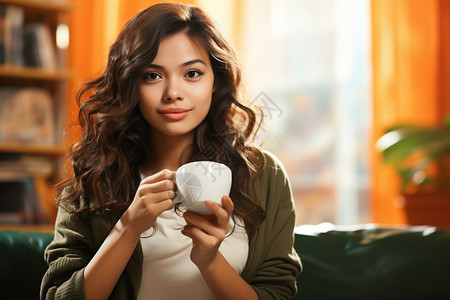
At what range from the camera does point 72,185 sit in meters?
1.58

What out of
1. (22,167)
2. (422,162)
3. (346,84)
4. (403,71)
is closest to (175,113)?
(22,167)

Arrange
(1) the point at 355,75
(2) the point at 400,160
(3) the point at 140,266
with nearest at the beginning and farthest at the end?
1. (3) the point at 140,266
2. (2) the point at 400,160
3. (1) the point at 355,75

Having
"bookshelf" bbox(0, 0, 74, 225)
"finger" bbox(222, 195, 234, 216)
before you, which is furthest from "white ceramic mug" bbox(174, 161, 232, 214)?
"bookshelf" bbox(0, 0, 74, 225)

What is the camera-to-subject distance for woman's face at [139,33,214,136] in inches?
54.7

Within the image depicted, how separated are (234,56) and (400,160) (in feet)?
6.80

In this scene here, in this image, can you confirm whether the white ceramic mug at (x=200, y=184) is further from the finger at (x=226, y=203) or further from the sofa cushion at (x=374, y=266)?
the sofa cushion at (x=374, y=266)

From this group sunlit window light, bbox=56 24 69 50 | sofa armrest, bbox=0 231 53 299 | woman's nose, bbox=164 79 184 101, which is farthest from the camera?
sunlit window light, bbox=56 24 69 50

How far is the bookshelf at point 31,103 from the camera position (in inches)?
124

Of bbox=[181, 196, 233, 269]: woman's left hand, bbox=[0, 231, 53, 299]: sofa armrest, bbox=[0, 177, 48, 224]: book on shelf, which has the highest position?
bbox=[181, 196, 233, 269]: woman's left hand

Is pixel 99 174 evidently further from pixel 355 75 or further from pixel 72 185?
pixel 355 75

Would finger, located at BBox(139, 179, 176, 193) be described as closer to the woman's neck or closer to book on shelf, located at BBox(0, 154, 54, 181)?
the woman's neck

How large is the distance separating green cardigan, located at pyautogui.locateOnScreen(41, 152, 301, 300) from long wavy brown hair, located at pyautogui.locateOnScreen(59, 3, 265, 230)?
0.03m

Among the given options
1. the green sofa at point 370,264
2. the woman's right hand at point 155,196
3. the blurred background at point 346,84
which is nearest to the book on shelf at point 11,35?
the blurred background at point 346,84

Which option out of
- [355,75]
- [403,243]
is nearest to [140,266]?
[403,243]
